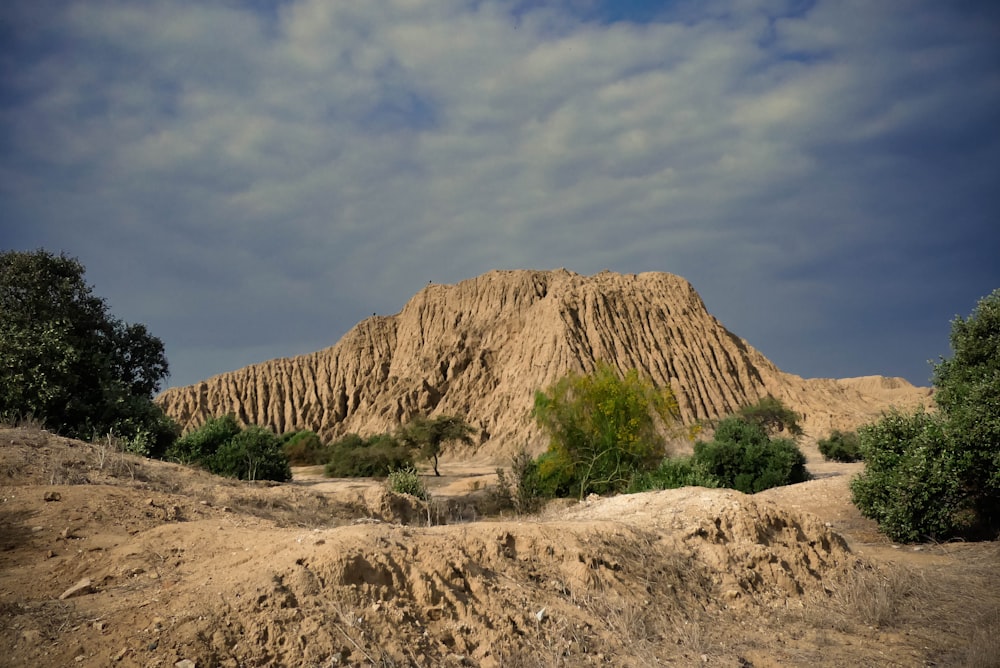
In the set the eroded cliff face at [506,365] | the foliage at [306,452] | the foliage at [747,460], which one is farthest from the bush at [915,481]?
the foliage at [306,452]

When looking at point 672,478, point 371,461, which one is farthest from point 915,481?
point 371,461

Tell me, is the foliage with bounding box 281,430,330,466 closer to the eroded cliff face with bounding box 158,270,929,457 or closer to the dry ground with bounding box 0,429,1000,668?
the eroded cliff face with bounding box 158,270,929,457

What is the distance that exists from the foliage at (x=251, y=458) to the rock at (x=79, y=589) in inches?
705

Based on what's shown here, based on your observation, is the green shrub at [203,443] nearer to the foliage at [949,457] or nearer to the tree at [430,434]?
the tree at [430,434]

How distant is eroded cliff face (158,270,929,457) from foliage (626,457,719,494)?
97.5ft

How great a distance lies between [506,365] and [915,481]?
5283 centimetres

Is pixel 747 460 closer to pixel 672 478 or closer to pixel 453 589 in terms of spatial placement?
pixel 672 478

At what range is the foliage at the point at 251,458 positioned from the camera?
79.5 ft

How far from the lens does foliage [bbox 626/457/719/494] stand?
18125 millimetres

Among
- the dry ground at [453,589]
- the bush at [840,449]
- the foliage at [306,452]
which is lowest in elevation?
the dry ground at [453,589]

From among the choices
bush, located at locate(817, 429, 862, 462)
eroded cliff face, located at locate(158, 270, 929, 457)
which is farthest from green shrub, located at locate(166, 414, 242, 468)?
bush, located at locate(817, 429, 862, 462)

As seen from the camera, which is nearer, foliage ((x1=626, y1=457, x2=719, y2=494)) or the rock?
the rock

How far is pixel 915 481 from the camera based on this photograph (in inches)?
530

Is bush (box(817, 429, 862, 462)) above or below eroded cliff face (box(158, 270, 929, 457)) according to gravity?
below
